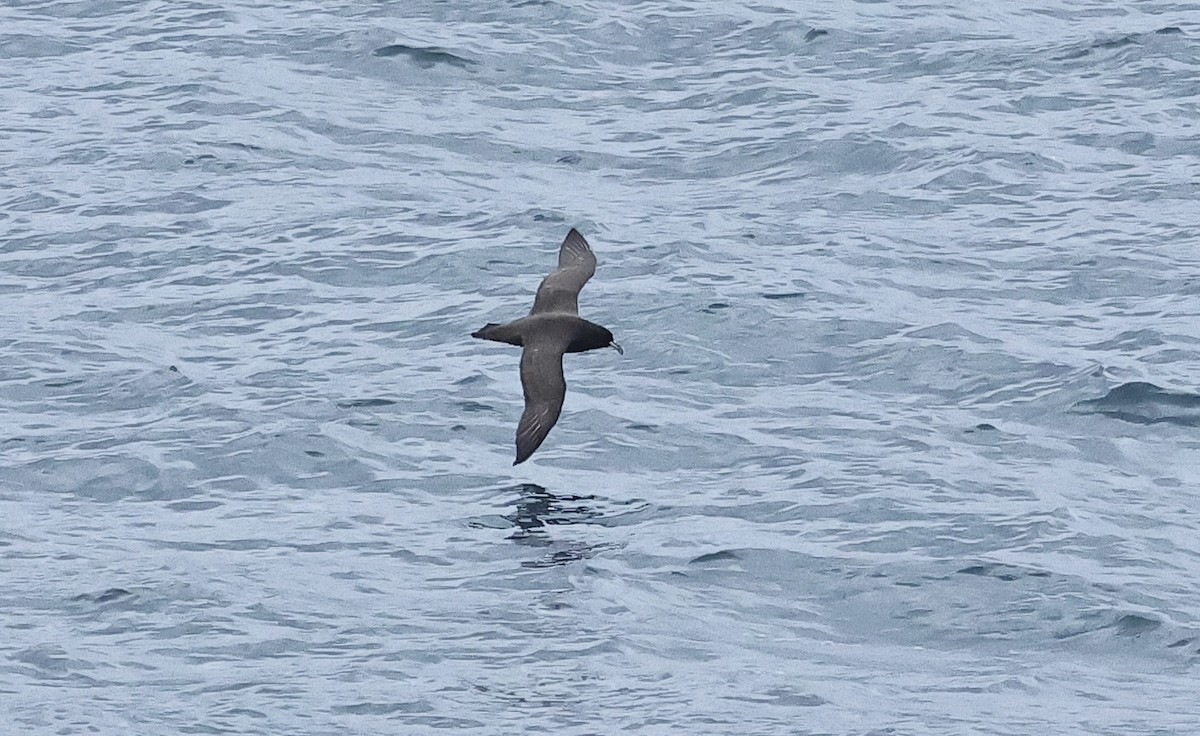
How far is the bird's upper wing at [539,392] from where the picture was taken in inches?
577

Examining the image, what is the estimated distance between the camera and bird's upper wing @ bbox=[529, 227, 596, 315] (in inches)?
648

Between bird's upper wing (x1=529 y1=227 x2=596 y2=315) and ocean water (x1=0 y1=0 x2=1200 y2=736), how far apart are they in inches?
31.9

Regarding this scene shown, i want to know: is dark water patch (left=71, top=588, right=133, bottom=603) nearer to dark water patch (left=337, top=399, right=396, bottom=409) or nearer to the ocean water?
the ocean water

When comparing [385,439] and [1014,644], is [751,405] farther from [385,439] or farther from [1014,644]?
[1014,644]

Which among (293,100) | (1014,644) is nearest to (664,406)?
(1014,644)

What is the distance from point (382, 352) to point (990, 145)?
7.17 m

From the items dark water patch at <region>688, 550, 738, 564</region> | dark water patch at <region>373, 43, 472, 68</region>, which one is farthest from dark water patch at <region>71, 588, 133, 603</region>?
dark water patch at <region>373, 43, 472, 68</region>

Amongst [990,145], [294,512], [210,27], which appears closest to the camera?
[294,512]

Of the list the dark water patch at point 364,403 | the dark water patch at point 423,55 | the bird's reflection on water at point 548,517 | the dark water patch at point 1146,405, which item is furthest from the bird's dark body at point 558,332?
the dark water patch at point 423,55

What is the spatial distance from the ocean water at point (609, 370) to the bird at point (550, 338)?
58cm

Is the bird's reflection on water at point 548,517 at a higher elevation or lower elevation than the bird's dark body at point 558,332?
lower

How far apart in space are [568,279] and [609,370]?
0.96 metres

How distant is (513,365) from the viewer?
57.7 ft

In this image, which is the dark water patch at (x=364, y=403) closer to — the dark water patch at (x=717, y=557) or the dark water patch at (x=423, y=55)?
the dark water patch at (x=717, y=557)
